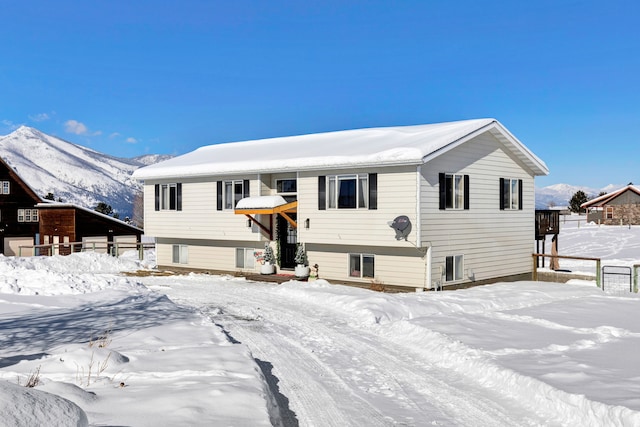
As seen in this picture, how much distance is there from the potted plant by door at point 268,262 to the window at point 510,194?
999cm

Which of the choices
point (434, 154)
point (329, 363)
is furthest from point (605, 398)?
point (434, 154)

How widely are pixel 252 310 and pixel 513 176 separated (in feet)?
46.8

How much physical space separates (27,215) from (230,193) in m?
33.2

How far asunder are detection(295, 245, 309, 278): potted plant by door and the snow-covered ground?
3835mm

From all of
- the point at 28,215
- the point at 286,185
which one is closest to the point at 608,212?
the point at 286,185

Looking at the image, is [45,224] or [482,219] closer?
[482,219]

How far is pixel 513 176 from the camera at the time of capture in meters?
24.8

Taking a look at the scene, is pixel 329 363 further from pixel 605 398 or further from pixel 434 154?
pixel 434 154

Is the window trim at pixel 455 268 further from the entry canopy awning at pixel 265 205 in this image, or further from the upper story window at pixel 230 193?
the upper story window at pixel 230 193

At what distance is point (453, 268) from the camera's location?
21.3 m

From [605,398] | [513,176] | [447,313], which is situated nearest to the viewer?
[605,398]

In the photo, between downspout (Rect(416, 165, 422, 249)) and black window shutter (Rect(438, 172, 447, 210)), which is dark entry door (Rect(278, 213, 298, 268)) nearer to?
downspout (Rect(416, 165, 422, 249))

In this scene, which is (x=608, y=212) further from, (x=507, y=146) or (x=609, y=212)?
(x=507, y=146)

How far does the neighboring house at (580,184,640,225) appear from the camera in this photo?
2650 inches
